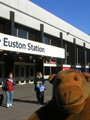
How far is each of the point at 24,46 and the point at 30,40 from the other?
1202 mm

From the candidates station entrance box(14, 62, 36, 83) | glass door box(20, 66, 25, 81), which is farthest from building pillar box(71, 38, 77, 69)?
glass door box(20, 66, 25, 81)

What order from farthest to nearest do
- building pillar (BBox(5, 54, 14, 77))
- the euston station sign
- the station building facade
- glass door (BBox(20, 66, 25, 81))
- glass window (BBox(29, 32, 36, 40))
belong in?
glass window (BBox(29, 32, 36, 40)) < glass door (BBox(20, 66, 25, 81)) < building pillar (BBox(5, 54, 14, 77)) < the station building facade < the euston station sign

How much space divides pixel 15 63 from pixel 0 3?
20.9 ft

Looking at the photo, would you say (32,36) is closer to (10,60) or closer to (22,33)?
(22,33)

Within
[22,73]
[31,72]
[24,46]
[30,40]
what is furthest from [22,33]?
[24,46]

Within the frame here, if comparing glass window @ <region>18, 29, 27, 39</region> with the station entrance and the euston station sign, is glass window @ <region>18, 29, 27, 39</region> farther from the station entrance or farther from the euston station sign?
the euston station sign

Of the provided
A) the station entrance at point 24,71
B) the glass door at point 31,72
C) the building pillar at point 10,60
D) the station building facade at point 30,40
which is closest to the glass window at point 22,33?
the station building facade at point 30,40

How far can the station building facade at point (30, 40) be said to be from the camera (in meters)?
15.2

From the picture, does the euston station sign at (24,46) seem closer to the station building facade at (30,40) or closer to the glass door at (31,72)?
the station building facade at (30,40)

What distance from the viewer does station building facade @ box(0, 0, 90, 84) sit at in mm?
15234

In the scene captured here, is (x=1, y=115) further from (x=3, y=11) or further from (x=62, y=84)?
(x=3, y=11)

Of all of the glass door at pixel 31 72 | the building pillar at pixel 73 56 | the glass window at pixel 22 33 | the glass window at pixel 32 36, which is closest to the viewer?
the glass window at pixel 22 33

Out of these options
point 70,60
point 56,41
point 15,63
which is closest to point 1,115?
point 15,63

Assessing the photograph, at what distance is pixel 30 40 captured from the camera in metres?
15.9
